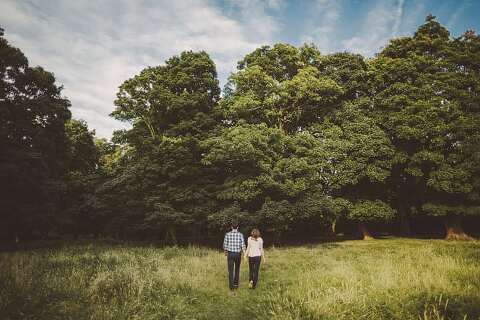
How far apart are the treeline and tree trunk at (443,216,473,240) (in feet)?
0.48

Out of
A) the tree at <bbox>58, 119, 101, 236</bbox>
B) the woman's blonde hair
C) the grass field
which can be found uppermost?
the tree at <bbox>58, 119, 101, 236</bbox>

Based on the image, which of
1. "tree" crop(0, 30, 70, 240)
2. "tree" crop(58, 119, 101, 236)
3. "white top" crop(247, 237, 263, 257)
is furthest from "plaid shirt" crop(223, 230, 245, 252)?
"tree" crop(58, 119, 101, 236)

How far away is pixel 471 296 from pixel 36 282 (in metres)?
11.9

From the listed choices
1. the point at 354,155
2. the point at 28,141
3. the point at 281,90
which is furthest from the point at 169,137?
the point at 354,155

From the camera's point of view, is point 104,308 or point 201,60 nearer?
point 104,308

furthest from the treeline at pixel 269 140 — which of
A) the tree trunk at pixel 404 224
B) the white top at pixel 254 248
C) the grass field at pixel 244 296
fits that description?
the grass field at pixel 244 296

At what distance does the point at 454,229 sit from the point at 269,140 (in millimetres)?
20035

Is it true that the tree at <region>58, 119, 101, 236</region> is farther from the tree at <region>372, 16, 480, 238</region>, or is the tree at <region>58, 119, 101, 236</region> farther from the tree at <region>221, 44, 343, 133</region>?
the tree at <region>372, 16, 480, 238</region>

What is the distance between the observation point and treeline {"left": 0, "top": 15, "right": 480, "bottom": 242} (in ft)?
75.7

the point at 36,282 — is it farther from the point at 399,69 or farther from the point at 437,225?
the point at 437,225

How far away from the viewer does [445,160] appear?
27188mm

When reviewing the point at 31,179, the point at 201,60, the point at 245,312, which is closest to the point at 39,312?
the point at 245,312

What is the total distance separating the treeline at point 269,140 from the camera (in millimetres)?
23062

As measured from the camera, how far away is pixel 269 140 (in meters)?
24.2
